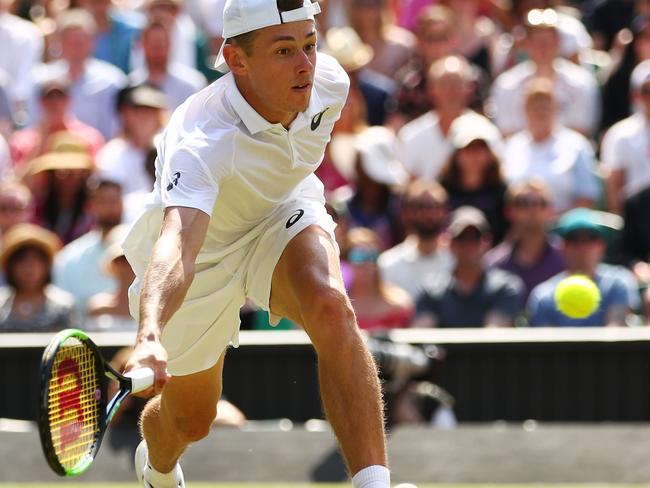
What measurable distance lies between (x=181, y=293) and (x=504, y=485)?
3139 millimetres

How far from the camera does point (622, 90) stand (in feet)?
32.9

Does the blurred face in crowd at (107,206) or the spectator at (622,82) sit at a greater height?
the spectator at (622,82)

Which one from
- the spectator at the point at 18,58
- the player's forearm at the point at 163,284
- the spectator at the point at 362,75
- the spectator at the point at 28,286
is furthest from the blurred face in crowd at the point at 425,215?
the player's forearm at the point at 163,284

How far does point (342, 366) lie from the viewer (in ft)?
14.9

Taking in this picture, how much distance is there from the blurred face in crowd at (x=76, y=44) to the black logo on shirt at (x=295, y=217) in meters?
6.09

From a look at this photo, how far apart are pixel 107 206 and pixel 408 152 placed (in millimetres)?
2085

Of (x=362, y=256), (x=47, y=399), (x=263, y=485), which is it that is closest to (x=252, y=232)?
(x=47, y=399)

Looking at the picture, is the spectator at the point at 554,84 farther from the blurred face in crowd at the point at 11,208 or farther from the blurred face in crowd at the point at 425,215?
the blurred face in crowd at the point at 11,208

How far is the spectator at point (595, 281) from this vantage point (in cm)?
814

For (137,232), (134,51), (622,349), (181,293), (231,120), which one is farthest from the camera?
(134,51)

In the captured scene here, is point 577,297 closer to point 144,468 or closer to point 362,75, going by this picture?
point 144,468

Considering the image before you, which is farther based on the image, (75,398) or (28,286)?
(28,286)

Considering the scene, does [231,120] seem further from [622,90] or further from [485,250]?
[622,90]

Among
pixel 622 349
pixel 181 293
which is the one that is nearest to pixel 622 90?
pixel 622 349
